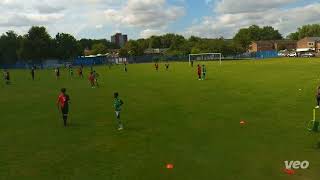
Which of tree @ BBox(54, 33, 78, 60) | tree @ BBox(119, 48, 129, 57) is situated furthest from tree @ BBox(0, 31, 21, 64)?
tree @ BBox(119, 48, 129, 57)

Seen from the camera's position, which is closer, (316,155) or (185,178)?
(185,178)

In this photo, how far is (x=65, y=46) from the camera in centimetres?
15438

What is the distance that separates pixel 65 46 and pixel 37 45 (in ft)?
43.8

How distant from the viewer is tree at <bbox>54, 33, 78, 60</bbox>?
5979 inches

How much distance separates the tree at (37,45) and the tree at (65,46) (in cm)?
273

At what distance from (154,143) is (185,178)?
4.48m

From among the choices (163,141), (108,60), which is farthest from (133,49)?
(163,141)

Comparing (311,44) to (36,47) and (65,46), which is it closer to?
(65,46)

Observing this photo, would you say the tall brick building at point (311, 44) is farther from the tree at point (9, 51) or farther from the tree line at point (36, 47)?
the tree at point (9, 51)

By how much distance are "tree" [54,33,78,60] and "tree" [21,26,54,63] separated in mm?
2732

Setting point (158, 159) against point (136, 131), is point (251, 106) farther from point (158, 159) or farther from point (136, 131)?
point (158, 159)

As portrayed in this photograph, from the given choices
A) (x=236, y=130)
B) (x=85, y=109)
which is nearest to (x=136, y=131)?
(x=236, y=130)

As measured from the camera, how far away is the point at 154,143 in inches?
650

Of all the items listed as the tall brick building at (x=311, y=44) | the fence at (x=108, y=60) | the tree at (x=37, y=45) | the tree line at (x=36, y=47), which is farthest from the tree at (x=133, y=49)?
the tall brick building at (x=311, y=44)
